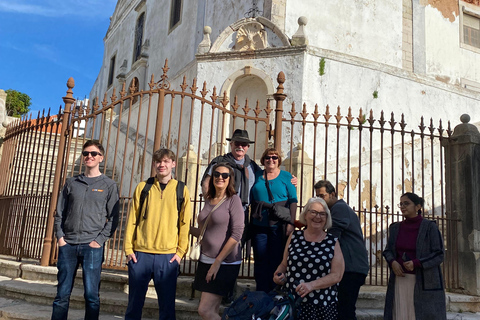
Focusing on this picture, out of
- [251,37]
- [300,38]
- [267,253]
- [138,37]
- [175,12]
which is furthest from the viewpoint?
[138,37]

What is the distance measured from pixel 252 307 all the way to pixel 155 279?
3.14 feet

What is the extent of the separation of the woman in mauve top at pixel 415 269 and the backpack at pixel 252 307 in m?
1.71

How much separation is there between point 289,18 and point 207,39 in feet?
8.10

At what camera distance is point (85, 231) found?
12.6 feet

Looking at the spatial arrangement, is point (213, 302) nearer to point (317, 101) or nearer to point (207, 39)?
point (317, 101)

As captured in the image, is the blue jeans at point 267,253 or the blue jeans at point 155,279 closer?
the blue jeans at point 155,279

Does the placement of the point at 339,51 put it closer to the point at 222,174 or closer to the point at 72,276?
the point at 222,174

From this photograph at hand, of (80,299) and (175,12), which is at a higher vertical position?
(175,12)

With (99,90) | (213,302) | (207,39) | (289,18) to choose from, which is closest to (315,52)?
(289,18)

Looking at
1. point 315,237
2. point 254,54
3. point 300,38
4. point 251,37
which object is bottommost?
point 315,237

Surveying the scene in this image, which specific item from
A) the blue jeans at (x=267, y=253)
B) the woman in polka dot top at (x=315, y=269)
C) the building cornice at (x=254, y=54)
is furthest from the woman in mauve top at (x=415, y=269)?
the building cornice at (x=254, y=54)

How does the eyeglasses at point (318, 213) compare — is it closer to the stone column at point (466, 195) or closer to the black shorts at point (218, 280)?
the black shorts at point (218, 280)

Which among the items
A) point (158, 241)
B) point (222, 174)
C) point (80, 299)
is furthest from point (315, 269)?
point (80, 299)

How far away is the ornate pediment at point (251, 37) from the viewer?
1155cm
